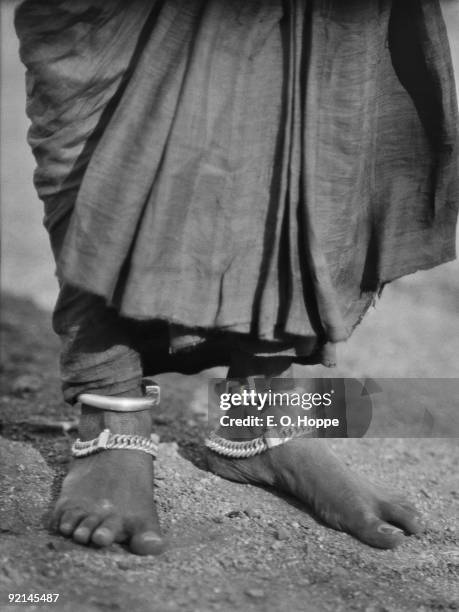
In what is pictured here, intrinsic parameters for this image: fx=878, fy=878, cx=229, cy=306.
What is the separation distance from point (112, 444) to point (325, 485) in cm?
49

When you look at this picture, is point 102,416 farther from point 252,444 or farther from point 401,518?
point 401,518

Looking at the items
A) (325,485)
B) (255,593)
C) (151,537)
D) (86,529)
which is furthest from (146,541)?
(325,485)

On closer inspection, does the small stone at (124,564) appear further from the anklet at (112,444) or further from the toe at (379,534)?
the toe at (379,534)

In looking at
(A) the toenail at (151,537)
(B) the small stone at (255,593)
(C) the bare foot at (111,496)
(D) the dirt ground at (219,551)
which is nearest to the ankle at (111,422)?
(C) the bare foot at (111,496)

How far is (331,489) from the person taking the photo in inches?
78.1

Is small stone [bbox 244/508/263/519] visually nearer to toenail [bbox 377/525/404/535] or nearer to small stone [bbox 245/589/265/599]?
toenail [bbox 377/525/404/535]

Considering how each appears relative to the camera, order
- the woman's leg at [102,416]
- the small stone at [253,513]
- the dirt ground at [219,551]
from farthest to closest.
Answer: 1. the small stone at [253,513]
2. the woman's leg at [102,416]
3. the dirt ground at [219,551]

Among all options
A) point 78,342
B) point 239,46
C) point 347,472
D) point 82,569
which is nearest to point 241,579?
point 82,569

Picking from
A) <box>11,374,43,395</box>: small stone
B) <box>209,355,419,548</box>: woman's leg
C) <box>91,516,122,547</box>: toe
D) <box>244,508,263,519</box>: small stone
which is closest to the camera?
<box>91,516,122,547</box>: toe

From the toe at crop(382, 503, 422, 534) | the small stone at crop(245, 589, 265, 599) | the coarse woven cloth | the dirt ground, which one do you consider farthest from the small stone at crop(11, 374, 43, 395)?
the small stone at crop(245, 589, 265, 599)

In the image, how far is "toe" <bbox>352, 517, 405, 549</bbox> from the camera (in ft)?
6.10

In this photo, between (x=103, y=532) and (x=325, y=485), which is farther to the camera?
(x=325, y=485)

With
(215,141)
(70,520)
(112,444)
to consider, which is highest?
(215,141)

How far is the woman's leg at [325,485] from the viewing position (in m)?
1.90
